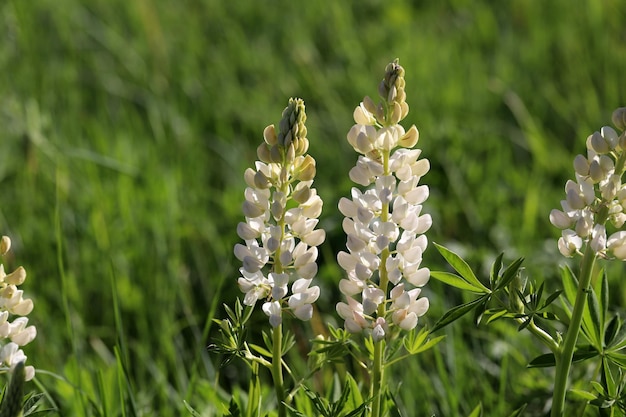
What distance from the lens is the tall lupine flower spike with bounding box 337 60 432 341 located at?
1.33 m

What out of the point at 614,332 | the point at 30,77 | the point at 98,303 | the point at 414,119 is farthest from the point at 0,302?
the point at 30,77

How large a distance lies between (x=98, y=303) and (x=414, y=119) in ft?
5.45

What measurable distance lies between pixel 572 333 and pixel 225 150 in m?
2.66

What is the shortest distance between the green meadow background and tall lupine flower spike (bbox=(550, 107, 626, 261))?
0.70 meters

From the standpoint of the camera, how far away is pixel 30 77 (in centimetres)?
418

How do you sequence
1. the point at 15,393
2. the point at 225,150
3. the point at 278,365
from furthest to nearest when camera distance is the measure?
1. the point at 225,150
2. the point at 278,365
3. the point at 15,393

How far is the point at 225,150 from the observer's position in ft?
12.8

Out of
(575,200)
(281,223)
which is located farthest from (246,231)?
(575,200)

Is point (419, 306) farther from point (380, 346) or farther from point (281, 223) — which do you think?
point (281, 223)

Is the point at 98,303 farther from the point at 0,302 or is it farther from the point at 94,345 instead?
the point at 0,302

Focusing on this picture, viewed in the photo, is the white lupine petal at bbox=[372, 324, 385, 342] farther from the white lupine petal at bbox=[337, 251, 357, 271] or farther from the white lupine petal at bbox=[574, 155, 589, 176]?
the white lupine petal at bbox=[574, 155, 589, 176]

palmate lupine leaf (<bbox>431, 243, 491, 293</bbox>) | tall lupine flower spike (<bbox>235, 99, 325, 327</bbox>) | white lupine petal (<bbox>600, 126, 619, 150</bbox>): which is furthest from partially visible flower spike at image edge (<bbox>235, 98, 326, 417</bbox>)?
white lupine petal (<bbox>600, 126, 619, 150</bbox>)

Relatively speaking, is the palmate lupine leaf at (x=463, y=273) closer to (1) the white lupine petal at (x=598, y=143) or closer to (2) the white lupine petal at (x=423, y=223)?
(2) the white lupine petal at (x=423, y=223)

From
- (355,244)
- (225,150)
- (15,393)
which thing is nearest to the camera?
(15,393)
